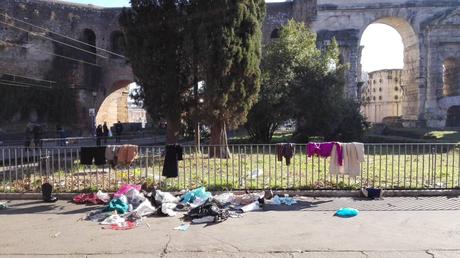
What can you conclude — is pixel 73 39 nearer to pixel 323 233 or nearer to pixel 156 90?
pixel 156 90

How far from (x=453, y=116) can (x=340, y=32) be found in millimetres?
11479

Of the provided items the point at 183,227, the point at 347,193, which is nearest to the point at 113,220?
the point at 183,227

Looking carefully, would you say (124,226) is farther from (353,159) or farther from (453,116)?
(453,116)

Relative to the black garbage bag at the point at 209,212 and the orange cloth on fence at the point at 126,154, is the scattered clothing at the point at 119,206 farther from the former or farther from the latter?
the orange cloth on fence at the point at 126,154

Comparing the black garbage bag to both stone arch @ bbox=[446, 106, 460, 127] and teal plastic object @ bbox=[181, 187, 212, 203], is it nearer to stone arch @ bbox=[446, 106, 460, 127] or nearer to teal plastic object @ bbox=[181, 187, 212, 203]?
teal plastic object @ bbox=[181, 187, 212, 203]

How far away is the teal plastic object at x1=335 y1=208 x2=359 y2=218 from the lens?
302 inches

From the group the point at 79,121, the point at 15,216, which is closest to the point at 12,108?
the point at 79,121

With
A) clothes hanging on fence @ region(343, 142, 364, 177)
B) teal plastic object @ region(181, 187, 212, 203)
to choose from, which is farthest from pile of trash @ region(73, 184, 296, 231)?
clothes hanging on fence @ region(343, 142, 364, 177)

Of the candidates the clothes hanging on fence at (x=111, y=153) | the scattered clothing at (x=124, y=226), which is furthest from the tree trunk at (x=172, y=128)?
the scattered clothing at (x=124, y=226)

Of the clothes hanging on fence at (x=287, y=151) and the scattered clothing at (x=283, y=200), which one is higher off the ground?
the clothes hanging on fence at (x=287, y=151)

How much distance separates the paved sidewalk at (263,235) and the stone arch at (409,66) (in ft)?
97.0

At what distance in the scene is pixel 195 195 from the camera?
344 inches

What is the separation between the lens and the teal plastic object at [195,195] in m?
8.62

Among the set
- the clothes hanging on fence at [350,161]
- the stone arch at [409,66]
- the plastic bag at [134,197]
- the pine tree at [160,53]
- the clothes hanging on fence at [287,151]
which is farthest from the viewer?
the stone arch at [409,66]
